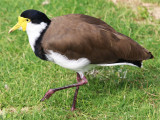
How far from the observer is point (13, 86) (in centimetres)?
496

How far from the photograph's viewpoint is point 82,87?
5.10 metres

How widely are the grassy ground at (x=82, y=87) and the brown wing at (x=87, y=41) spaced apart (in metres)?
0.69

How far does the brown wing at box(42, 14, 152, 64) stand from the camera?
4.18 meters

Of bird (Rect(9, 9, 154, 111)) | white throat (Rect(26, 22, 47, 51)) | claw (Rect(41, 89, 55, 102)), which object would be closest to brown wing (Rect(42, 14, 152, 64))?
bird (Rect(9, 9, 154, 111))

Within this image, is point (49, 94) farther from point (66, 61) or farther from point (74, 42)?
point (74, 42)

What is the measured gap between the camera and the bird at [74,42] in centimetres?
420

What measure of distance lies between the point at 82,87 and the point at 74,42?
115cm

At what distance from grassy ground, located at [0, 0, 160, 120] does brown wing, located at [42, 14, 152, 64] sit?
69 centimetres

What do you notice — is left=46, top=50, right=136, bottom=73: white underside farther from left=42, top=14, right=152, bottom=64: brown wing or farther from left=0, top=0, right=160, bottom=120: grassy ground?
left=0, top=0, right=160, bottom=120: grassy ground

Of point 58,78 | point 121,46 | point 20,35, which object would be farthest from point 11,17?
point 121,46

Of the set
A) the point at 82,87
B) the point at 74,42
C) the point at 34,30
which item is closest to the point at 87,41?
the point at 74,42

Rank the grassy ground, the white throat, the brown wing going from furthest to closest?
1. the grassy ground
2. the white throat
3. the brown wing

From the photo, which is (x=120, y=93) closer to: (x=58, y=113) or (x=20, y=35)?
(x=58, y=113)

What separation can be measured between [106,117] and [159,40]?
2.41 metres
